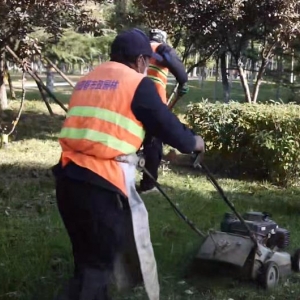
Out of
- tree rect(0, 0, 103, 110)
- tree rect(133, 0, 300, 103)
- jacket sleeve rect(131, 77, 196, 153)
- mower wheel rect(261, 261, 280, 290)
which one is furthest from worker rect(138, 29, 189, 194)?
tree rect(133, 0, 300, 103)

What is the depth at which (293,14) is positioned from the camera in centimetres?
1215

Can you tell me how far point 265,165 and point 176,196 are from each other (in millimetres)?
2014

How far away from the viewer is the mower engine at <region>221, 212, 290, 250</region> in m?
5.40

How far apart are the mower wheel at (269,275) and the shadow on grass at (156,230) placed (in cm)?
8

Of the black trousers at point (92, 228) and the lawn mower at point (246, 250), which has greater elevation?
the black trousers at point (92, 228)

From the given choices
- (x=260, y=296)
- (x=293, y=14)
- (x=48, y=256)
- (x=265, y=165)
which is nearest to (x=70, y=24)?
(x=293, y=14)

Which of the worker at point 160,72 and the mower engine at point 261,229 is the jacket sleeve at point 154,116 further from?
the worker at point 160,72

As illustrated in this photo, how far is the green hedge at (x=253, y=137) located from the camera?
9.35 meters

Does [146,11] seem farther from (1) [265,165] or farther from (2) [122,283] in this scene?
(2) [122,283]

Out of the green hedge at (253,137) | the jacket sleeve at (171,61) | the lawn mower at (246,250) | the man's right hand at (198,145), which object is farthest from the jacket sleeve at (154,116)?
the green hedge at (253,137)

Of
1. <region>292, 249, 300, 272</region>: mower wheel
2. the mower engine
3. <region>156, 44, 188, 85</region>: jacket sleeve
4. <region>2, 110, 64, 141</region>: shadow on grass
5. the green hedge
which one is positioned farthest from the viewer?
<region>2, 110, 64, 141</region>: shadow on grass

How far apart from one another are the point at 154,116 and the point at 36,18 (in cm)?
735

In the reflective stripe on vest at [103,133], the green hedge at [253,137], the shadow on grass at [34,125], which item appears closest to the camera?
the reflective stripe on vest at [103,133]

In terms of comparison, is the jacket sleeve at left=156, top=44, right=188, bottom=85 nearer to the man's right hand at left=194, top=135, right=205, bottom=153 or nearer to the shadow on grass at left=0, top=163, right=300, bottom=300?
the shadow on grass at left=0, top=163, right=300, bottom=300
